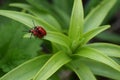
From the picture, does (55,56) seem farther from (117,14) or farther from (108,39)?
(117,14)

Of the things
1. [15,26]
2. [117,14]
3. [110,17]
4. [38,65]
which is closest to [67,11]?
[110,17]

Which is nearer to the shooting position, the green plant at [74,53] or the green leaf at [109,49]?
the green plant at [74,53]

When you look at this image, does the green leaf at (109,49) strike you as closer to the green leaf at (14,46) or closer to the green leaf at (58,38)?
the green leaf at (58,38)

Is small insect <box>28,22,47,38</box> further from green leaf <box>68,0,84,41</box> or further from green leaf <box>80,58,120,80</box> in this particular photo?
green leaf <box>80,58,120,80</box>

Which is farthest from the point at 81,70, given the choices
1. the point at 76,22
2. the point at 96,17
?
the point at 96,17

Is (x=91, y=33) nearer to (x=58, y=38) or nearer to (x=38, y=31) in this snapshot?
(x=58, y=38)

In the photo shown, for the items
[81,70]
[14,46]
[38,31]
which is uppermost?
[38,31]

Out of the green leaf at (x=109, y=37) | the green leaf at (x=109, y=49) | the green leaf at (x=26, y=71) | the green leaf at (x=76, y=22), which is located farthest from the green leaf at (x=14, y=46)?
the green leaf at (x=109, y=37)
